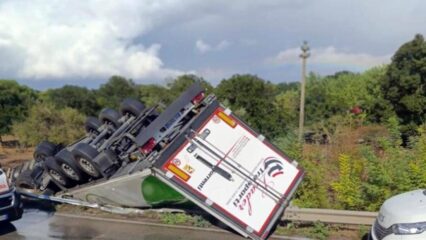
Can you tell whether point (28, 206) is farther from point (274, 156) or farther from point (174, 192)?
point (274, 156)

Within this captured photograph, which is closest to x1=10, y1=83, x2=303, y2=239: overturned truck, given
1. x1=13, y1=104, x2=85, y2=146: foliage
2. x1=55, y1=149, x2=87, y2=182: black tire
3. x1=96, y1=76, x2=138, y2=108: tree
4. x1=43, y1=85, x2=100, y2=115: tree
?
x1=55, y1=149, x2=87, y2=182: black tire

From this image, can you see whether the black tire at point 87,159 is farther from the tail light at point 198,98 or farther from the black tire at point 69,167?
the tail light at point 198,98

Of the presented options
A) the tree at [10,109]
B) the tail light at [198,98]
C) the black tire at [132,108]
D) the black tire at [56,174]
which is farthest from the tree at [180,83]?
the tail light at [198,98]

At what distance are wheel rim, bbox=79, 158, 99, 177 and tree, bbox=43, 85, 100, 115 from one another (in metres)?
33.1

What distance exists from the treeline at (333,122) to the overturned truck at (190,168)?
1.04 m

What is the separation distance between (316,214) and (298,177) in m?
0.90

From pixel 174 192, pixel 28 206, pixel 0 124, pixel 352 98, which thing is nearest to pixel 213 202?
pixel 174 192

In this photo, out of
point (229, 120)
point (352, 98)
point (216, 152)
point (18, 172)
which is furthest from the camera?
point (352, 98)

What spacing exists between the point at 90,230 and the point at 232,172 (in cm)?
260

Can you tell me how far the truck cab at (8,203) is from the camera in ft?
26.7

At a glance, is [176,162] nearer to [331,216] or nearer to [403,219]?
[331,216]

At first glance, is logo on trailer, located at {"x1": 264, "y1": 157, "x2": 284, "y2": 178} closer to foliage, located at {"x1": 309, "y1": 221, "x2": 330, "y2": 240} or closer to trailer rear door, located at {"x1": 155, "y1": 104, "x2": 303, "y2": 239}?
trailer rear door, located at {"x1": 155, "y1": 104, "x2": 303, "y2": 239}

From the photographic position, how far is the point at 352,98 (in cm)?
4962

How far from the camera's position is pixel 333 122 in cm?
2020
